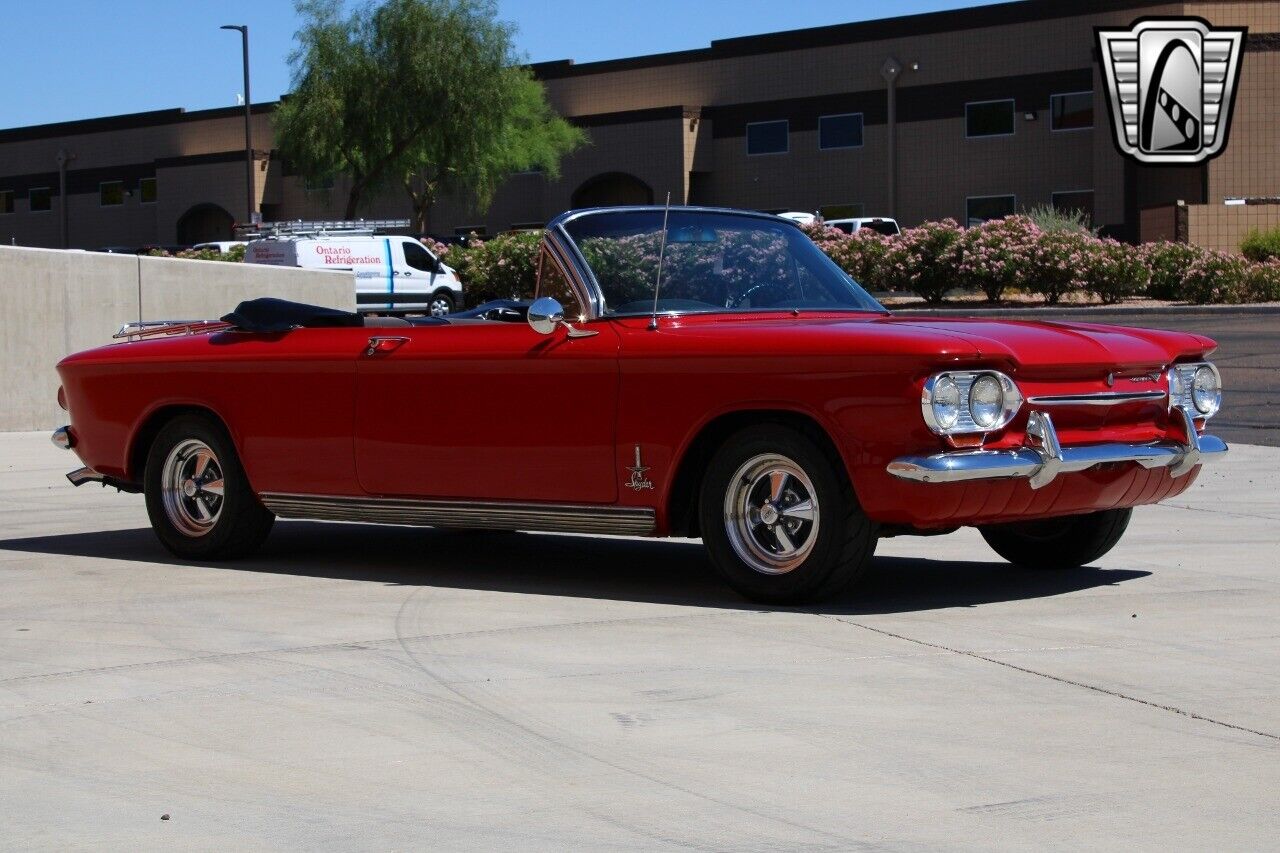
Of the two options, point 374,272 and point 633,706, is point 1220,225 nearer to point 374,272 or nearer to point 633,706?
point 374,272

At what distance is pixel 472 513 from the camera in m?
7.90

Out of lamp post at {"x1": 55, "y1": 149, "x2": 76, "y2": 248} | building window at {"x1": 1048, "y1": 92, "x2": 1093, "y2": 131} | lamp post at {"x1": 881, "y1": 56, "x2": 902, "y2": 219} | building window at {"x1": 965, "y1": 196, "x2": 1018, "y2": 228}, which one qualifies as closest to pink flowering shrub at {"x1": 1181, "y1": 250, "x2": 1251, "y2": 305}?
building window at {"x1": 1048, "y1": 92, "x2": 1093, "y2": 131}

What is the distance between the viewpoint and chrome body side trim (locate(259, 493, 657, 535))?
7453 millimetres

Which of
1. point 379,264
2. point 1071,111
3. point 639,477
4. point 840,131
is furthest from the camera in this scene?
point 840,131

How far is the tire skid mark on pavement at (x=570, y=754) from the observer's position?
4121 mm

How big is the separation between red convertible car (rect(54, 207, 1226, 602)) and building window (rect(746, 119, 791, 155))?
49906 millimetres

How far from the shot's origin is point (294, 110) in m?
57.6

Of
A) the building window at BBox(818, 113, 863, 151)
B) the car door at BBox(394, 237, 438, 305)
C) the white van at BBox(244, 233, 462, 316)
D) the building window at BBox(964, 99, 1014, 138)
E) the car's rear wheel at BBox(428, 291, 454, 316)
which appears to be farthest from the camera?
the building window at BBox(818, 113, 863, 151)

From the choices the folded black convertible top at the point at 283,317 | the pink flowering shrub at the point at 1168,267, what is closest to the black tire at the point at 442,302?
the pink flowering shrub at the point at 1168,267

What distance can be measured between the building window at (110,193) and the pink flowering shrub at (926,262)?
152 ft

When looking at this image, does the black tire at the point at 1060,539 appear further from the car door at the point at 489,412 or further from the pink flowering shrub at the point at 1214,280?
the pink flowering shrub at the point at 1214,280

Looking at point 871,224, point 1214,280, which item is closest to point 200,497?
point 1214,280

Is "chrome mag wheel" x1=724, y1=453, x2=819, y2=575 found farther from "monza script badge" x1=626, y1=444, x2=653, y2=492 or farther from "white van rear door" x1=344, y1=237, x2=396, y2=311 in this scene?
"white van rear door" x1=344, y1=237, x2=396, y2=311

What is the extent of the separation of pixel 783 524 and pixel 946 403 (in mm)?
824
